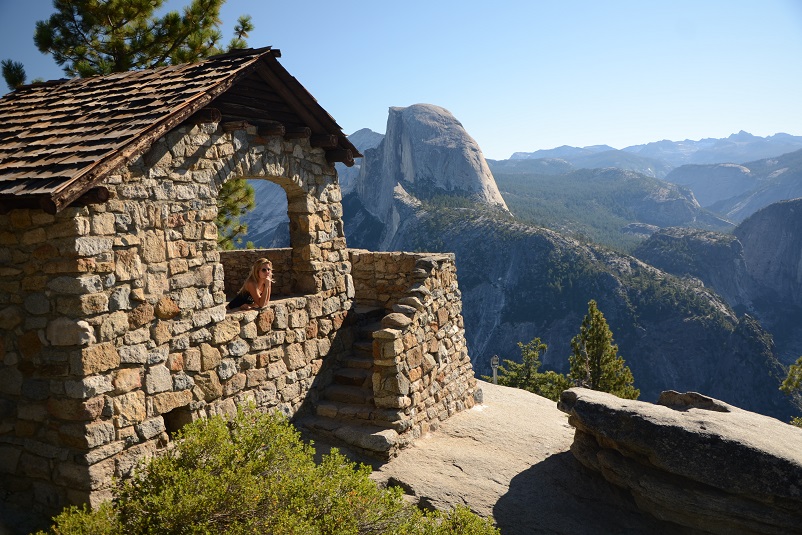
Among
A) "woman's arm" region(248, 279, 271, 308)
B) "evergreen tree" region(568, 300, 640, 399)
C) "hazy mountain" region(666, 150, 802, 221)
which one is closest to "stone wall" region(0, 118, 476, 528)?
"woman's arm" region(248, 279, 271, 308)

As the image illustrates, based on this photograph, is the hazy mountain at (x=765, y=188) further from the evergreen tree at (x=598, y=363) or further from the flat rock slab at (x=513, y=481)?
the flat rock slab at (x=513, y=481)

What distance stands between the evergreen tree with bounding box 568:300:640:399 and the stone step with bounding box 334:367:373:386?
14.8 metres

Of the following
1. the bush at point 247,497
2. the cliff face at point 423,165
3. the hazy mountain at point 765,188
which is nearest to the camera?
the bush at point 247,497

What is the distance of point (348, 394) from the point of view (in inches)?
310

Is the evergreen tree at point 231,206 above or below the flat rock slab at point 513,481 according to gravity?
above

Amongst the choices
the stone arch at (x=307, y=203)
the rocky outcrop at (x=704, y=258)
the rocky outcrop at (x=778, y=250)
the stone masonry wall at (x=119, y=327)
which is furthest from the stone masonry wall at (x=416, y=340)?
the rocky outcrop at (x=778, y=250)

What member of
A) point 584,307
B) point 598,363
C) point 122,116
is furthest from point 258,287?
point 584,307

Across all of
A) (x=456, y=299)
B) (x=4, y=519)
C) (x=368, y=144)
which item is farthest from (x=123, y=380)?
(x=368, y=144)

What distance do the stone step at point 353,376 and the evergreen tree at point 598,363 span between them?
14.8m

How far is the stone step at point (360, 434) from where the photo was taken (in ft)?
23.4

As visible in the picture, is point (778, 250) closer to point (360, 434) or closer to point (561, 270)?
point (561, 270)

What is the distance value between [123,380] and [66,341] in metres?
0.63

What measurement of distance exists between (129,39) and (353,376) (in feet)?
32.0

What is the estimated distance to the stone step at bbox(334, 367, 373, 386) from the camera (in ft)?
26.3
